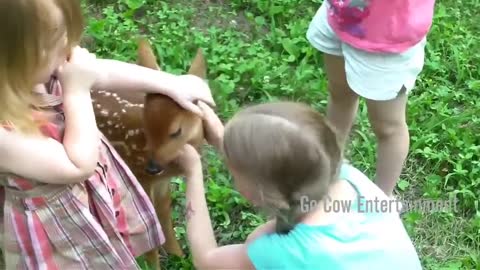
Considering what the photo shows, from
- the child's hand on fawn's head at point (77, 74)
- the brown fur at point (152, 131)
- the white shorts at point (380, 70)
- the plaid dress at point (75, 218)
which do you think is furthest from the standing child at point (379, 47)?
the child's hand on fawn's head at point (77, 74)

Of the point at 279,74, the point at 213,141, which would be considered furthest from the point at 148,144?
the point at 279,74

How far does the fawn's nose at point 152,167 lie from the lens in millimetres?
2725

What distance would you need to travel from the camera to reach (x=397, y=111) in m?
2.86

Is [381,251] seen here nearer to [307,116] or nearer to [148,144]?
[307,116]

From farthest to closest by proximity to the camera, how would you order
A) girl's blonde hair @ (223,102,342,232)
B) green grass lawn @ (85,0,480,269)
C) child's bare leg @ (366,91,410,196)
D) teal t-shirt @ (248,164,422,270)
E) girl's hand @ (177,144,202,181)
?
green grass lawn @ (85,0,480,269) → child's bare leg @ (366,91,410,196) → girl's hand @ (177,144,202,181) → teal t-shirt @ (248,164,422,270) → girl's blonde hair @ (223,102,342,232)

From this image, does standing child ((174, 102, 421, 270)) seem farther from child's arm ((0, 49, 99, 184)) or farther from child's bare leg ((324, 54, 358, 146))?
child's bare leg ((324, 54, 358, 146))

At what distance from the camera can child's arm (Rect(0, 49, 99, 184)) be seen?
214 centimetres

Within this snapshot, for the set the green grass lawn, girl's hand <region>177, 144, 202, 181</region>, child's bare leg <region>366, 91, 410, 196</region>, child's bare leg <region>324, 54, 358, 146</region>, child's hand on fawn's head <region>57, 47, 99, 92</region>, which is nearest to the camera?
child's hand on fawn's head <region>57, 47, 99, 92</region>

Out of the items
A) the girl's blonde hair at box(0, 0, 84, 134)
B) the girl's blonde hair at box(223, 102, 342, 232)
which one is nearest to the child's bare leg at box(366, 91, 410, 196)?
the girl's blonde hair at box(223, 102, 342, 232)

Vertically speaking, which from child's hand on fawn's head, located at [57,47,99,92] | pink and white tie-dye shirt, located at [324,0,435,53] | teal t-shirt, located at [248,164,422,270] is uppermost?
child's hand on fawn's head, located at [57,47,99,92]

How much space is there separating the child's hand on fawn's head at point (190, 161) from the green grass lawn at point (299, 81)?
26.9 inches

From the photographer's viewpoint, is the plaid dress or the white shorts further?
the white shorts

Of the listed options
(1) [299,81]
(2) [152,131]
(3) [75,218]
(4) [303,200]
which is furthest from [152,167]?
(1) [299,81]

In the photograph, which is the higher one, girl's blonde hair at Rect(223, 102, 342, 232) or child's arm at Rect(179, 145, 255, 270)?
girl's blonde hair at Rect(223, 102, 342, 232)
